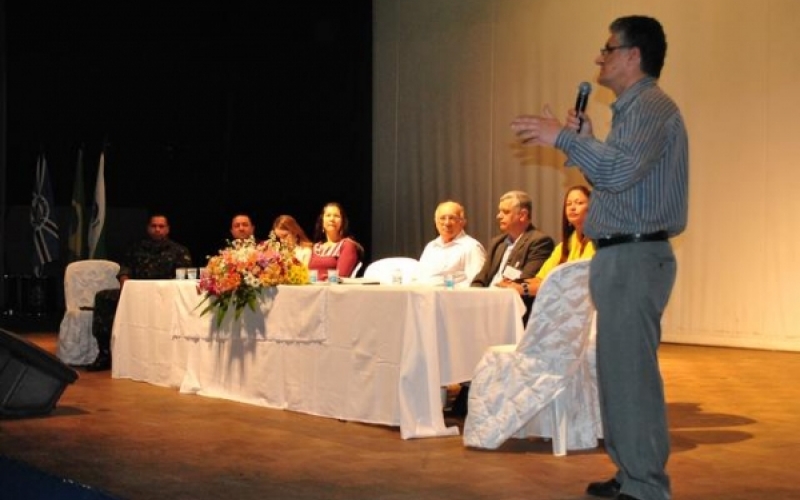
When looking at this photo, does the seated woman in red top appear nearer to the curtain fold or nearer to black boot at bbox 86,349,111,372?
black boot at bbox 86,349,111,372

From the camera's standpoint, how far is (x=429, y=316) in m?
4.79

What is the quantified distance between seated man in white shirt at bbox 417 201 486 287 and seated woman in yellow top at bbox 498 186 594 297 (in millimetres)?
806

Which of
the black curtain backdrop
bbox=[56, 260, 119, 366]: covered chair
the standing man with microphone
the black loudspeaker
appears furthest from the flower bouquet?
the black curtain backdrop

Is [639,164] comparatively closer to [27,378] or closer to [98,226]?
[27,378]

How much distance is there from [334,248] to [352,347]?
2105 mm

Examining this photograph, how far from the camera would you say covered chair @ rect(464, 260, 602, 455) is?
14.4 ft

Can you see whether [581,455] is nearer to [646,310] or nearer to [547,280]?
[547,280]

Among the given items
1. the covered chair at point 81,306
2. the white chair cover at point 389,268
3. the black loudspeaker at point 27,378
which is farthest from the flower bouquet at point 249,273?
the covered chair at point 81,306

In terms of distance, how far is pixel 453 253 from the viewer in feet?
21.0

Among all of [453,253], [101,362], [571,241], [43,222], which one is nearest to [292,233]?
[101,362]

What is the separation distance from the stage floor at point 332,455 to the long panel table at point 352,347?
0.12 meters

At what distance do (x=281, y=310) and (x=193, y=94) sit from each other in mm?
9176

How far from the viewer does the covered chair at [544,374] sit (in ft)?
14.4

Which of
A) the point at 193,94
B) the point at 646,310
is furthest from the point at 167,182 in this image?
the point at 646,310
